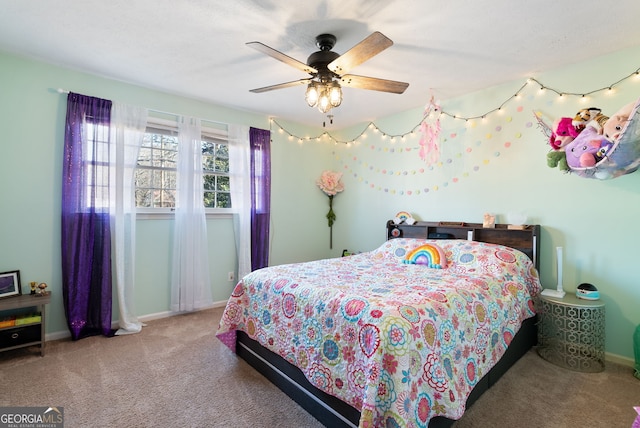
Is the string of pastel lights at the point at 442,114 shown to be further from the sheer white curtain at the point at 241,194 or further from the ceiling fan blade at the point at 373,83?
the ceiling fan blade at the point at 373,83

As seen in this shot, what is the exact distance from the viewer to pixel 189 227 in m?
3.44

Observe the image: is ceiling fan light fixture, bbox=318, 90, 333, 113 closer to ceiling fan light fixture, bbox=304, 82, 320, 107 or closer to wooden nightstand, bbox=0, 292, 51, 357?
ceiling fan light fixture, bbox=304, 82, 320, 107

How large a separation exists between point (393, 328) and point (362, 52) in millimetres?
1579

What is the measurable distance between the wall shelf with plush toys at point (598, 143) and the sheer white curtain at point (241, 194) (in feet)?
10.4

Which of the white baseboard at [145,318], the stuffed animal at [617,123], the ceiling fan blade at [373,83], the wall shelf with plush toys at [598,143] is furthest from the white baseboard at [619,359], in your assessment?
the white baseboard at [145,318]

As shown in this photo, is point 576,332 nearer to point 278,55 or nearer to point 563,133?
point 563,133

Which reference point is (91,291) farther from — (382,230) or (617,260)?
(617,260)

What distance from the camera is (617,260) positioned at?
2.44m

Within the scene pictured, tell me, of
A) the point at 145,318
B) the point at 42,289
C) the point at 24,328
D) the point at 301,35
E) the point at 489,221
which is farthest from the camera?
the point at 145,318

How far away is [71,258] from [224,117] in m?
2.23

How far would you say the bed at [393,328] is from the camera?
139 cm

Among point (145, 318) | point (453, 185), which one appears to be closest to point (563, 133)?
point (453, 185)

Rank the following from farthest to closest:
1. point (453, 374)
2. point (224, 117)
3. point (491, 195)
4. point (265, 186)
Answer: point (265, 186), point (224, 117), point (491, 195), point (453, 374)

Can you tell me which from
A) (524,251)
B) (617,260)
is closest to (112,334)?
(524,251)
